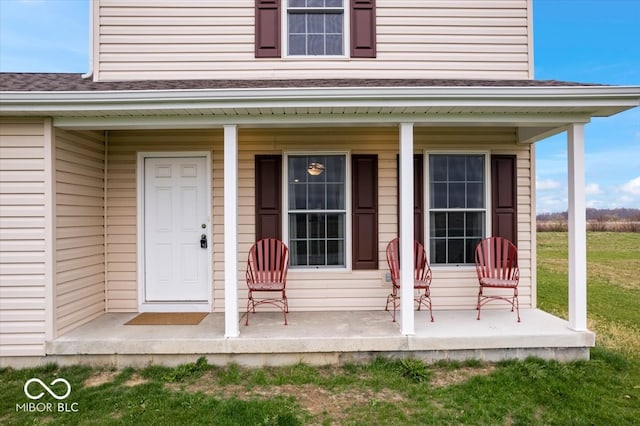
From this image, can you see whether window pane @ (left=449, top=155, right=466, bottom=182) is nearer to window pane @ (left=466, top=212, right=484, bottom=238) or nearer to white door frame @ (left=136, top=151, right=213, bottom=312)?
window pane @ (left=466, top=212, right=484, bottom=238)

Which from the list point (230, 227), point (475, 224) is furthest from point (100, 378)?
point (475, 224)

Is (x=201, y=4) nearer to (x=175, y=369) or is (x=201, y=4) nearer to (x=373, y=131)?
(x=373, y=131)

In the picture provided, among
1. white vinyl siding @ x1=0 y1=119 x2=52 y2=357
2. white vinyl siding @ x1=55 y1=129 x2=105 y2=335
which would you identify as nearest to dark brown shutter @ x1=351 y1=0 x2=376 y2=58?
white vinyl siding @ x1=55 y1=129 x2=105 y2=335

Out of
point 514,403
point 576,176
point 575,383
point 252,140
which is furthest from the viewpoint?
point 252,140

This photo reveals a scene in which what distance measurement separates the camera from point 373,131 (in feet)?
15.6

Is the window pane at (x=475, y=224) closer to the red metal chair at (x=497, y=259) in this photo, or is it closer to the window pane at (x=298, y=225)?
the red metal chair at (x=497, y=259)

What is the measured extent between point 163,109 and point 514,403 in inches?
153

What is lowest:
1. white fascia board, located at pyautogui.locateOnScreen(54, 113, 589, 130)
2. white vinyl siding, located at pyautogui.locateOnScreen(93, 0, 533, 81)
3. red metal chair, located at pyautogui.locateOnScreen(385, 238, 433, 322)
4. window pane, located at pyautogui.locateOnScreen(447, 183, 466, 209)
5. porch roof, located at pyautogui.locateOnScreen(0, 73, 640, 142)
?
red metal chair, located at pyautogui.locateOnScreen(385, 238, 433, 322)

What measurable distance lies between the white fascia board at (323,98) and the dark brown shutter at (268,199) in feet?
3.99

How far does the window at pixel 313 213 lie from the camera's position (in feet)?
15.7

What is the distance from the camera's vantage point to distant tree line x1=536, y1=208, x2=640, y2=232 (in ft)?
59.9

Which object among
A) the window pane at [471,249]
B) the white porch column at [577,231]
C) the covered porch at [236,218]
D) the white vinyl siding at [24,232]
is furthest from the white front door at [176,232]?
the white porch column at [577,231]

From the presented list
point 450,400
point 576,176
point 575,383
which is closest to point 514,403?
point 450,400

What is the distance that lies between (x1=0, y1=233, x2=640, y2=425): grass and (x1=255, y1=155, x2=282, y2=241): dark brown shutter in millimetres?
1636
